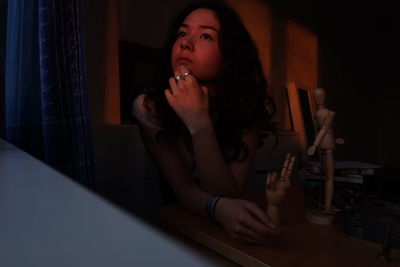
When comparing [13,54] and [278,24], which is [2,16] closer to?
[13,54]

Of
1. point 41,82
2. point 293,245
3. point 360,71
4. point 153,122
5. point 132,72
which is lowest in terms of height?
point 293,245

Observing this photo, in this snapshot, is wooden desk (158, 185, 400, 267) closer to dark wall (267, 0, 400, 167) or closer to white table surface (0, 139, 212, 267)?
white table surface (0, 139, 212, 267)

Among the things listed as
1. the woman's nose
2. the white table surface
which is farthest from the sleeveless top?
the white table surface

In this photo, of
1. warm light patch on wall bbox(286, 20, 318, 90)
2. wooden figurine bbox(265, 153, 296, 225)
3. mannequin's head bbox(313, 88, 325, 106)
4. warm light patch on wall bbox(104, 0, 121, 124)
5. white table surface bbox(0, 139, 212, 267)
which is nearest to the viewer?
white table surface bbox(0, 139, 212, 267)

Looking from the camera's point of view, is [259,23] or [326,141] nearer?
[326,141]

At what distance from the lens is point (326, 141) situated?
81cm

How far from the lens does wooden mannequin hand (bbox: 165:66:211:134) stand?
884mm

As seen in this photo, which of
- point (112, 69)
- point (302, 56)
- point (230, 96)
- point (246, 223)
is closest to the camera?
point (246, 223)

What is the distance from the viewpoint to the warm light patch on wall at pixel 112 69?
1.62 meters

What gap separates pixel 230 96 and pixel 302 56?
2.30 meters

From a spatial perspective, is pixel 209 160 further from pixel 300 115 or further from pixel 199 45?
pixel 300 115

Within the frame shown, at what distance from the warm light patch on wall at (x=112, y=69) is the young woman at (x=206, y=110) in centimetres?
49

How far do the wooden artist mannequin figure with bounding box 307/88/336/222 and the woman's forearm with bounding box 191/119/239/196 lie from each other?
25 centimetres

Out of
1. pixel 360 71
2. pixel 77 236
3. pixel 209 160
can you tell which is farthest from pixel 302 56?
pixel 77 236
